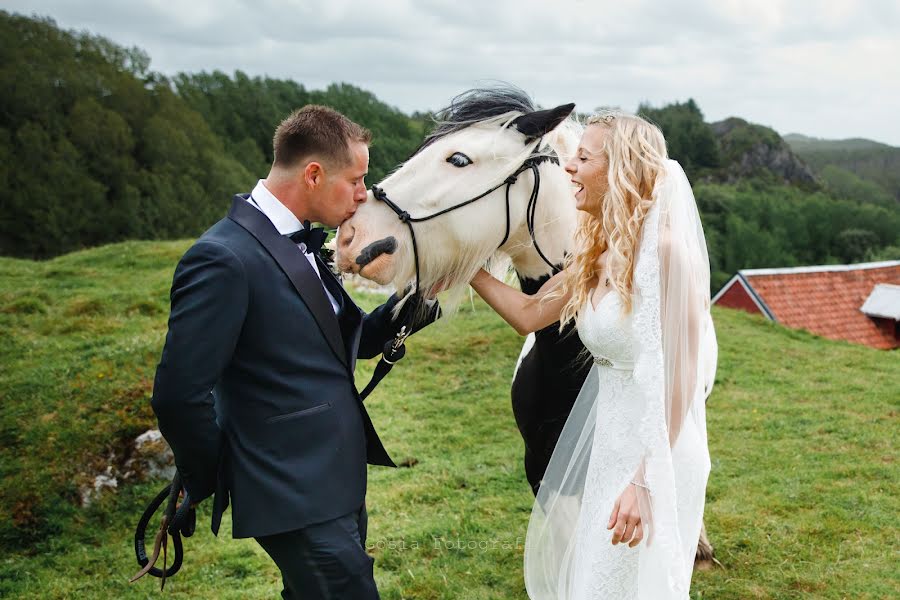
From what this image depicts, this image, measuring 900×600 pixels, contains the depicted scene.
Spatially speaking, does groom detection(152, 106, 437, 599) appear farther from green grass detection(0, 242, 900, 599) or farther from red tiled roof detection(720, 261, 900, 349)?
red tiled roof detection(720, 261, 900, 349)

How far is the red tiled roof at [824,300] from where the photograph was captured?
20.4 metres

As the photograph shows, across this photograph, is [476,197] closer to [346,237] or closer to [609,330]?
[346,237]

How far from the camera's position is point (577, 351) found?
3271mm

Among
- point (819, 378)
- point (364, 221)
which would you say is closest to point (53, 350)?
point (364, 221)

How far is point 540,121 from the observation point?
2.96m

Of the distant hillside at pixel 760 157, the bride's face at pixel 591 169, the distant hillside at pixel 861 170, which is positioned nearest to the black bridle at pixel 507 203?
the bride's face at pixel 591 169

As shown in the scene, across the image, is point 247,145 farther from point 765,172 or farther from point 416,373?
point 765,172

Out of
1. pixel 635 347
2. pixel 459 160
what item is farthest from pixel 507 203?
pixel 635 347

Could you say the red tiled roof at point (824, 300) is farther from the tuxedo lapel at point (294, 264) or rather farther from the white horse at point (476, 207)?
the tuxedo lapel at point (294, 264)

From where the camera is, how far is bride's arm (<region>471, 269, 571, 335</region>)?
2.96m

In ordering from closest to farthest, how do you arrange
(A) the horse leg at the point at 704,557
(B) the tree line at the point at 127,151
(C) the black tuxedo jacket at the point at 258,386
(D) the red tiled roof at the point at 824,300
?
1. (C) the black tuxedo jacket at the point at 258,386
2. (A) the horse leg at the point at 704,557
3. (D) the red tiled roof at the point at 824,300
4. (B) the tree line at the point at 127,151

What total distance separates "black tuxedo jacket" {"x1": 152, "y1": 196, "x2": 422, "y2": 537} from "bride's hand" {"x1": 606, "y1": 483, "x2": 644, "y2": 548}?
0.91m

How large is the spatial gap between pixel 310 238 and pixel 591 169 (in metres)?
1.06

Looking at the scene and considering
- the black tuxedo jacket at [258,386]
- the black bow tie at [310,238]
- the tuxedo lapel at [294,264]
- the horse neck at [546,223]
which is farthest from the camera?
the horse neck at [546,223]
